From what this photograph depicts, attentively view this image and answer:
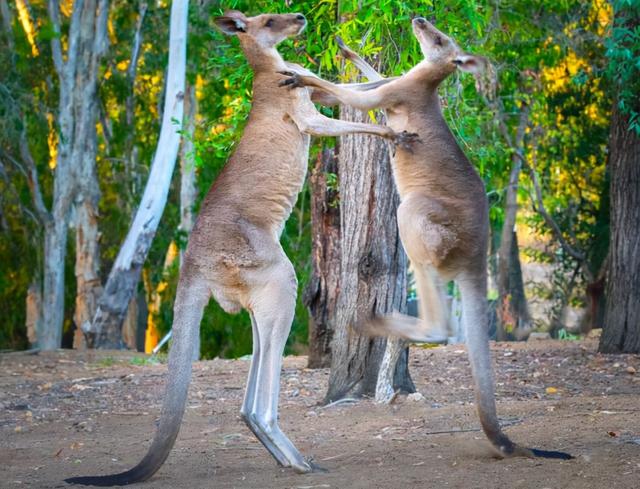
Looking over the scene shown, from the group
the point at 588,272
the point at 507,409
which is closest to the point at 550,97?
the point at 588,272

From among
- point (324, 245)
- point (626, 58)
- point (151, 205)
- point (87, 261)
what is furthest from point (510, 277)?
point (324, 245)

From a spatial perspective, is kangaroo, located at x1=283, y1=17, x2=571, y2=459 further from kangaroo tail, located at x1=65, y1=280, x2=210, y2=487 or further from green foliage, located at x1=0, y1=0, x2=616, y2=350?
green foliage, located at x1=0, y1=0, x2=616, y2=350

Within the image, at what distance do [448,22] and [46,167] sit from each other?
18.7 m

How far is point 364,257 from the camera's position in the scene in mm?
9055

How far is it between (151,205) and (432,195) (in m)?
12.6

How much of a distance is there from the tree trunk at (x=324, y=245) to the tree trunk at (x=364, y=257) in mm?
2433

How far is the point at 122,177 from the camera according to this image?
2477 cm

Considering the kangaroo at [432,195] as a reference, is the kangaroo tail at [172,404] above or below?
below

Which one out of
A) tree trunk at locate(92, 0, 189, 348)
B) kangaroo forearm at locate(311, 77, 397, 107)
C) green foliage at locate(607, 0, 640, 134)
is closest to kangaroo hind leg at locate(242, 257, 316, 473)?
kangaroo forearm at locate(311, 77, 397, 107)

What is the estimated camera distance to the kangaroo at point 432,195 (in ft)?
22.2

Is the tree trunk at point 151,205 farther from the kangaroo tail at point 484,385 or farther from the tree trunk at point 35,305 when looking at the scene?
the kangaroo tail at point 484,385

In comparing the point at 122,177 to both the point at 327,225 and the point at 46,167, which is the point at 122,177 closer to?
the point at 46,167

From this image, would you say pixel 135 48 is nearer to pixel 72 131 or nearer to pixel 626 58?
pixel 72 131

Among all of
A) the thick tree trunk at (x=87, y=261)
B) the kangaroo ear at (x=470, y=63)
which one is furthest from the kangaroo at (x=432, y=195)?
the thick tree trunk at (x=87, y=261)
